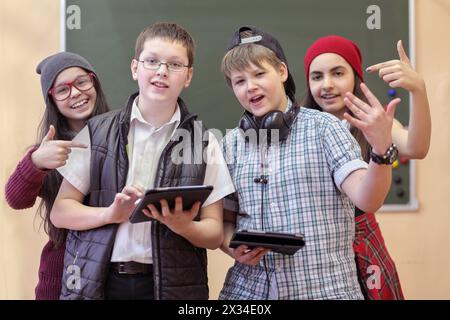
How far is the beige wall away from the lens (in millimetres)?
2805

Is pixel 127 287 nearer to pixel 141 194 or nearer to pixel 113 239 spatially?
pixel 113 239

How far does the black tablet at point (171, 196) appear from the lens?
4.39ft

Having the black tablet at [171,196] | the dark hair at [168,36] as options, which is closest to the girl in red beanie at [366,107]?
the black tablet at [171,196]

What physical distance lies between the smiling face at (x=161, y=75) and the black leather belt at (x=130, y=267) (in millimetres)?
519

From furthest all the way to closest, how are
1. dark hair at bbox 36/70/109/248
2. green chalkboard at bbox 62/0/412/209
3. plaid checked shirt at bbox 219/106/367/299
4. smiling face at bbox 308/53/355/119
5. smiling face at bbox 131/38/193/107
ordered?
green chalkboard at bbox 62/0/412/209 < smiling face at bbox 308/53/355/119 < dark hair at bbox 36/70/109/248 < smiling face at bbox 131/38/193/107 < plaid checked shirt at bbox 219/106/367/299

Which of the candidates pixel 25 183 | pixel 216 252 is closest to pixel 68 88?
pixel 25 183

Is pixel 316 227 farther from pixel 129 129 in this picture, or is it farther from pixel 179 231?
pixel 129 129

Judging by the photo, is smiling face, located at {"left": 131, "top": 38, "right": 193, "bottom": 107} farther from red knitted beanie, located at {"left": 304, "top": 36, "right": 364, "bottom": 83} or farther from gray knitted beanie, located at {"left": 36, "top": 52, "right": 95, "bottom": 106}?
red knitted beanie, located at {"left": 304, "top": 36, "right": 364, "bottom": 83}

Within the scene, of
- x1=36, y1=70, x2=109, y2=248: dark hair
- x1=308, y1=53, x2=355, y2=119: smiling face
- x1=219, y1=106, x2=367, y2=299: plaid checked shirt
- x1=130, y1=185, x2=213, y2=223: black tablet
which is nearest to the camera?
x1=130, y1=185, x2=213, y2=223: black tablet

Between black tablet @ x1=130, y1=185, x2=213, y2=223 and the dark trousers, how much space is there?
214mm

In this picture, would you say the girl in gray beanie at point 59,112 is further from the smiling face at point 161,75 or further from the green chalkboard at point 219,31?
the green chalkboard at point 219,31

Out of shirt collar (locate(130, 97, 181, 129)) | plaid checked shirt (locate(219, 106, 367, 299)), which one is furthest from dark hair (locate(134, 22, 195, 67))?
plaid checked shirt (locate(219, 106, 367, 299))

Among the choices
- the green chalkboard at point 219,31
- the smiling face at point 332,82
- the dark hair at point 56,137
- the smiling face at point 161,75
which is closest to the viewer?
the smiling face at point 161,75

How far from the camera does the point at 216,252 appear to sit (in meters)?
2.84
